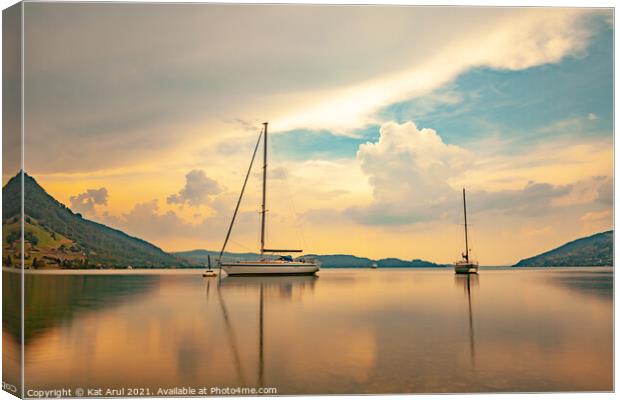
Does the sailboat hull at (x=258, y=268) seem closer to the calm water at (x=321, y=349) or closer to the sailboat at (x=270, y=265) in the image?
the sailboat at (x=270, y=265)

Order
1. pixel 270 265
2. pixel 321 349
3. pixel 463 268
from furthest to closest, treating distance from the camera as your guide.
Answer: pixel 463 268 < pixel 270 265 < pixel 321 349

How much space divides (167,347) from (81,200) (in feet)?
16.1

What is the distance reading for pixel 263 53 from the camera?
10594 mm

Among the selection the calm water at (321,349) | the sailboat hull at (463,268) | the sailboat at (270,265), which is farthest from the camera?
the sailboat hull at (463,268)

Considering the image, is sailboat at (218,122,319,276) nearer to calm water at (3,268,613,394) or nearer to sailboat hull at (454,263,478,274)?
sailboat hull at (454,263,478,274)

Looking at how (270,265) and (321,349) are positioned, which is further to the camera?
(270,265)

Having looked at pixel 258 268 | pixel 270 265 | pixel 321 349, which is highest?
pixel 270 265

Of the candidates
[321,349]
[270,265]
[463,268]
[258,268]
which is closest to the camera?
[321,349]

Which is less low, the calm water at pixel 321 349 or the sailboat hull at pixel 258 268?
the sailboat hull at pixel 258 268

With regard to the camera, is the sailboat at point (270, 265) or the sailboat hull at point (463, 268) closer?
the sailboat at point (270, 265)

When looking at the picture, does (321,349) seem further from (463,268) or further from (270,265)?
(463,268)

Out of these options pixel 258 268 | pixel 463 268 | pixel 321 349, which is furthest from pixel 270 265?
pixel 321 349

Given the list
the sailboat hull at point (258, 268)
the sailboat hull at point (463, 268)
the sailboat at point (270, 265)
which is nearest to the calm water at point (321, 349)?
the sailboat at point (270, 265)

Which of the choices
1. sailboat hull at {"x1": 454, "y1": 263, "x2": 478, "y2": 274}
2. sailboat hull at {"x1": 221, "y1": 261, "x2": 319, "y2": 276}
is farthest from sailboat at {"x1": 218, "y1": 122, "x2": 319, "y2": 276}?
sailboat hull at {"x1": 454, "y1": 263, "x2": 478, "y2": 274}
